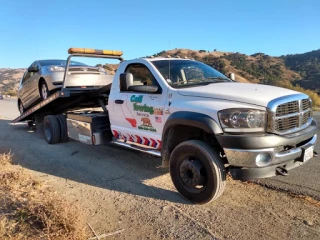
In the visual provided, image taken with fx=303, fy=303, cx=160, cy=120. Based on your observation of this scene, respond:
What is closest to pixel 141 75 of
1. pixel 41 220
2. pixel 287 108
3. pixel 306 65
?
pixel 287 108

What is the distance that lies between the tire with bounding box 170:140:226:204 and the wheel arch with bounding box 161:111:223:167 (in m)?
0.26

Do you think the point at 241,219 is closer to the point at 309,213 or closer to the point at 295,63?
the point at 309,213

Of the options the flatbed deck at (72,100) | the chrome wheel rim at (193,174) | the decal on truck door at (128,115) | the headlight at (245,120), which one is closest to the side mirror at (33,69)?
the flatbed deck at (72,100)

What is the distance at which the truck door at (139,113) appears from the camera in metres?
4.71

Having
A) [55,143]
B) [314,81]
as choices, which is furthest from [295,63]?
[55,143]

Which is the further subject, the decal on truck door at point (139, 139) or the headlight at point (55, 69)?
the headlight at point (55, 69)

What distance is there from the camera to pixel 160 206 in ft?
13.0

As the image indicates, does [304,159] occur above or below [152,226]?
above

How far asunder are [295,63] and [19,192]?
63.3m

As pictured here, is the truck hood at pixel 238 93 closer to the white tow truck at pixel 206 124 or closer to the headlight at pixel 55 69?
the white tow truck at pixel 206 124

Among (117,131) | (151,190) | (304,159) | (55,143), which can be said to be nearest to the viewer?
(304,159)

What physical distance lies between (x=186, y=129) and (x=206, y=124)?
0.70 meters

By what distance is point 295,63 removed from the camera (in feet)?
195

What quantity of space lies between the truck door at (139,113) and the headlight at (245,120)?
122cm
